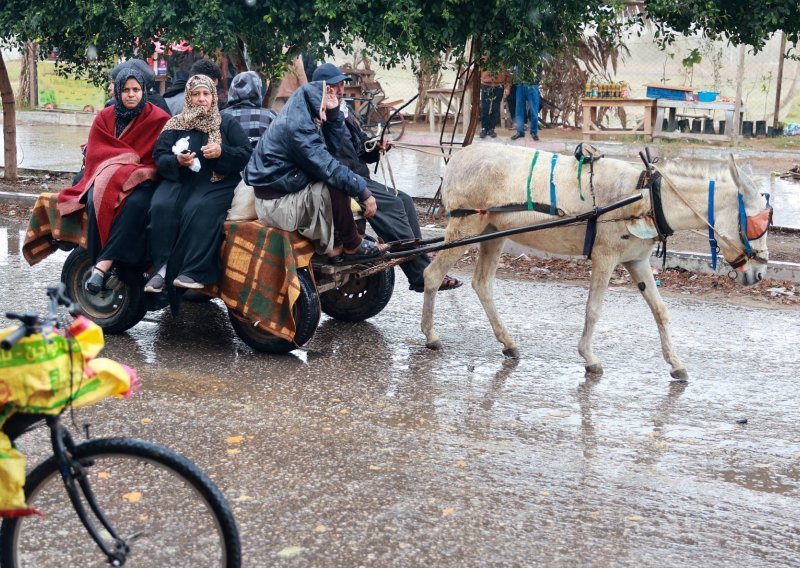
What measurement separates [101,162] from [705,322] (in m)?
4.65

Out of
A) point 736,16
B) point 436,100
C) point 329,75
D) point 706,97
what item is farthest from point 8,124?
point 706,97

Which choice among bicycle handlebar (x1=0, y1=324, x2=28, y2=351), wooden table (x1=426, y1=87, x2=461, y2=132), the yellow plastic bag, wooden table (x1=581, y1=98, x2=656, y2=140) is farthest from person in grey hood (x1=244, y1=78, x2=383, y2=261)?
wooden table (x1=426, y1=87, x2=461, y2=132)

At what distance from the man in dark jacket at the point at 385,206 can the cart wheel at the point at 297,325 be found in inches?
33.9

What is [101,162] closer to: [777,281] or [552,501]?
[552,501]

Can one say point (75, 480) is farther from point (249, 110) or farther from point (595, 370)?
point (249, 110)

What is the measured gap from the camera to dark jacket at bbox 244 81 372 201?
7.09 metres

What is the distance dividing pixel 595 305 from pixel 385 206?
1.73 meters

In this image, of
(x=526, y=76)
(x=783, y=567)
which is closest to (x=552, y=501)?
(x=783, y=567)

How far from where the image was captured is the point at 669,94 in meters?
20.3

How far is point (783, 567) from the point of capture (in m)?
4.43

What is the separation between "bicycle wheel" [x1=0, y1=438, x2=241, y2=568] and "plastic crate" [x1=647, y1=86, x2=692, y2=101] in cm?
1690

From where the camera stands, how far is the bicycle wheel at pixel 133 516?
3.57 meters

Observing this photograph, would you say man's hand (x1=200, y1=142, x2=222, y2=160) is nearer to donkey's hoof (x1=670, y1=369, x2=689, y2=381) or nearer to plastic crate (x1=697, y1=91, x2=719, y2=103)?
donkey's hoof (x1=670, y1=369, x2=689, y2=381)

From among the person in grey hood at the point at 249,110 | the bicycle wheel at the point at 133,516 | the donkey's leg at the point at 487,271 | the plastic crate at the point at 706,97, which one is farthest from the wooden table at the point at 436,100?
the bicycle wheel at the point at 133,516
